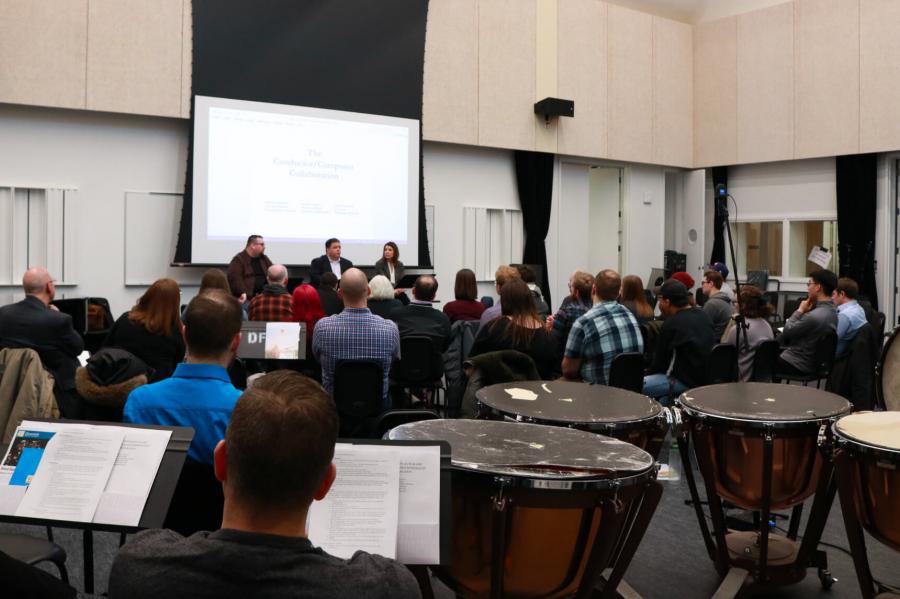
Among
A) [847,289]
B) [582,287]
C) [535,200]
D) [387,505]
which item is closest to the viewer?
[387,505]

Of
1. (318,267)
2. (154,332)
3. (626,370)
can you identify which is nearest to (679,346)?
(626,370)

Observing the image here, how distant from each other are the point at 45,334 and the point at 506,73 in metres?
7.34

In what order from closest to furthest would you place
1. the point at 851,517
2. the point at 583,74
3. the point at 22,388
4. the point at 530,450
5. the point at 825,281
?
the point at 530,450
the point at 851,517
the point at 22,388
the point at 825,281
the point at 583,74

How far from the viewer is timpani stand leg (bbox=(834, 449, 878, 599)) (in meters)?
2.42

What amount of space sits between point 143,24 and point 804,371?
6976mm

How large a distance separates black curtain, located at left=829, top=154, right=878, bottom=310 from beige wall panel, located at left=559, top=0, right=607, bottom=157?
3.32 metres

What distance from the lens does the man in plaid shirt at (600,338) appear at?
426cm

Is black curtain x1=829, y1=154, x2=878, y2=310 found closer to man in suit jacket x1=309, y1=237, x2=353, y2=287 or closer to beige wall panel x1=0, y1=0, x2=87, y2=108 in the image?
man in suit jacket x1=309, y1=237, x2=353, y2=287

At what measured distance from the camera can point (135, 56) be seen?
7.63 metres

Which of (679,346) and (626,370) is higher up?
(679,346)

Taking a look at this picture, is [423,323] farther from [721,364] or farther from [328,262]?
[328,262]

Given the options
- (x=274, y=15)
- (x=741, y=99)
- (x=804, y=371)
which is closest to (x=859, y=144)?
(x=741, y=99)

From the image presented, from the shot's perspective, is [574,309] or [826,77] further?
[826,77]

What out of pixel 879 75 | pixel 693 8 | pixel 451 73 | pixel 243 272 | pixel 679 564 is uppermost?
pixel 693 8
